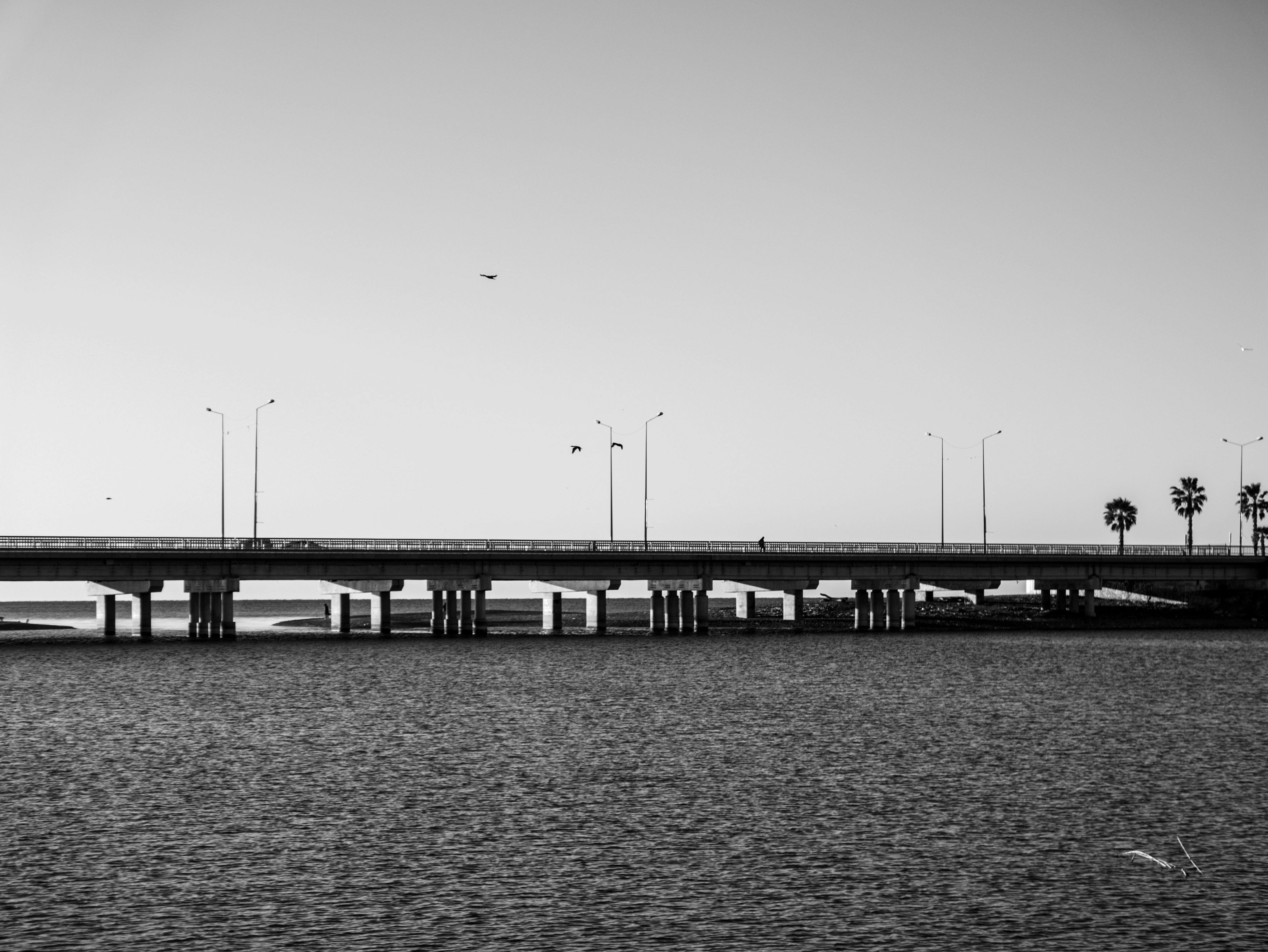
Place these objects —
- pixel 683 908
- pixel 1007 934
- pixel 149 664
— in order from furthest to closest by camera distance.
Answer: pixel 149 664
pixel 683 908
pixel 1007 934

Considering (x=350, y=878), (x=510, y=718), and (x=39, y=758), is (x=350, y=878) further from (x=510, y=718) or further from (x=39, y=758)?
(x=510, y=718)

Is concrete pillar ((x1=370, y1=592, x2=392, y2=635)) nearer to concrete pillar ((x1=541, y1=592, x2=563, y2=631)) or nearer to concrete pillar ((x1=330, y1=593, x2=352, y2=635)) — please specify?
concrete pillar ((x1=330, y1=593, x2=352, y2=635))

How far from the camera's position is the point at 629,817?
1399 inches

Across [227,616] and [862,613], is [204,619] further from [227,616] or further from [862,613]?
[862,613]

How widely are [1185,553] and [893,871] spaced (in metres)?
120

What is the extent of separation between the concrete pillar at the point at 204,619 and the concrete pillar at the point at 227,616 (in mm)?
900

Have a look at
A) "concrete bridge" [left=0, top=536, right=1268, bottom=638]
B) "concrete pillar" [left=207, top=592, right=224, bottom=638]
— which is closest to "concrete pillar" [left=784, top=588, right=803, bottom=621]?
"concrete bridge" [left=0, top=536, right=1268, bottom=638]

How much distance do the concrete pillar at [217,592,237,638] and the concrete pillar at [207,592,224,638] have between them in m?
0.16

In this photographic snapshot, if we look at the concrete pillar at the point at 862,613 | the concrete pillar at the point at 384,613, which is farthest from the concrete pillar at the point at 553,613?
the concrete pillar at the point at 862,613

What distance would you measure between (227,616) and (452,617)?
2018 centimetres

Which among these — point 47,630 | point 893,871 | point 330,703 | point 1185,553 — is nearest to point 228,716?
point 330,703

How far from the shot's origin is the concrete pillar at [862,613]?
139375mm

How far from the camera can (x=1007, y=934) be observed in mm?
24812

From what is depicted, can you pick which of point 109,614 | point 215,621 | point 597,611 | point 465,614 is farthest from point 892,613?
point 109,614
